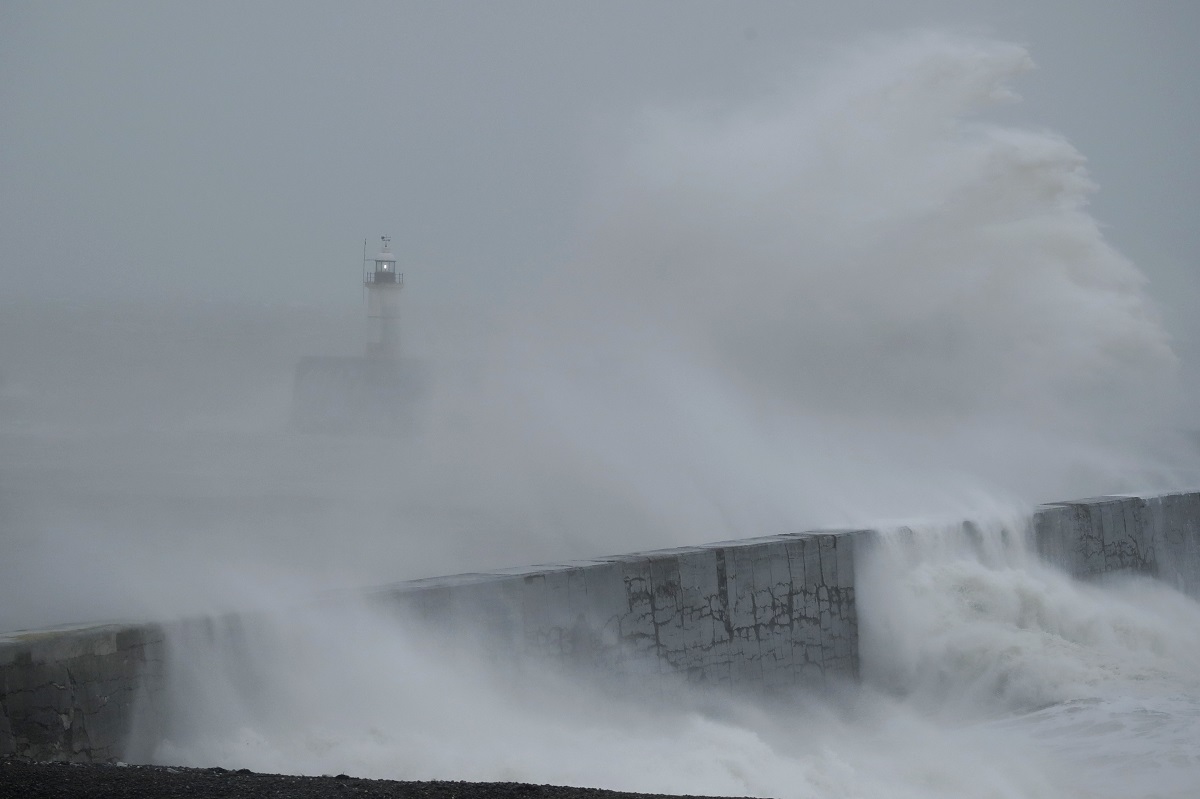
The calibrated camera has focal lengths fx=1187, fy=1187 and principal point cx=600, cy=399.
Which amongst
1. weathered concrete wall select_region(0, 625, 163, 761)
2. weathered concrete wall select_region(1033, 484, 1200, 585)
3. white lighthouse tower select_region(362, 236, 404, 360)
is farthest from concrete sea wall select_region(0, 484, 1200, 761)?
white lighthouse tower select_region(362, 236, 404, 360)

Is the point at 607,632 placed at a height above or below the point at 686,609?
below

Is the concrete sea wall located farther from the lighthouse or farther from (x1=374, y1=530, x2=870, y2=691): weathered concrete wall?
the lighthouse

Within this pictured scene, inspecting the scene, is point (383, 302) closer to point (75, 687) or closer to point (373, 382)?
point (373, 382)

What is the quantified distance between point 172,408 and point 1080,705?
153 feet

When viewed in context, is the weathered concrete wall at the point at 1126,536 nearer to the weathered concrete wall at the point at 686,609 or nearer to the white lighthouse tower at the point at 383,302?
the weathered concrete wall at the point at 686,609

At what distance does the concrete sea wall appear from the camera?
5273 mm

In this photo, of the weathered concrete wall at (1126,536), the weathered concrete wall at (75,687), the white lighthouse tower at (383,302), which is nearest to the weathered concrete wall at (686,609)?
the weathered concrete wall at (75,687)

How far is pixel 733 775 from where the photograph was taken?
22.4 ft

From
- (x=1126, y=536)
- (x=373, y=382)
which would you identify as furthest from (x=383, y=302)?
(x=1126, y=536)

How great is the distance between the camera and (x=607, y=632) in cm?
769

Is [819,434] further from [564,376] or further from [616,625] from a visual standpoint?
[616,625]

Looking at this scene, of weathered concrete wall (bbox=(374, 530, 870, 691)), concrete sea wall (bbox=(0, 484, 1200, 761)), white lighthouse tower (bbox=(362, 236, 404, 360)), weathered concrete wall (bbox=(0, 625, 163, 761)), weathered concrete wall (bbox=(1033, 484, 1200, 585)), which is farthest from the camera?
white lighthouse tower (bbox=(362, 236, 404, 360))

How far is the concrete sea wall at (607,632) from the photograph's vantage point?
527 centimetres

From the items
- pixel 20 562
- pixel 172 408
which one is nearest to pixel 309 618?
→ pixel 20 562
